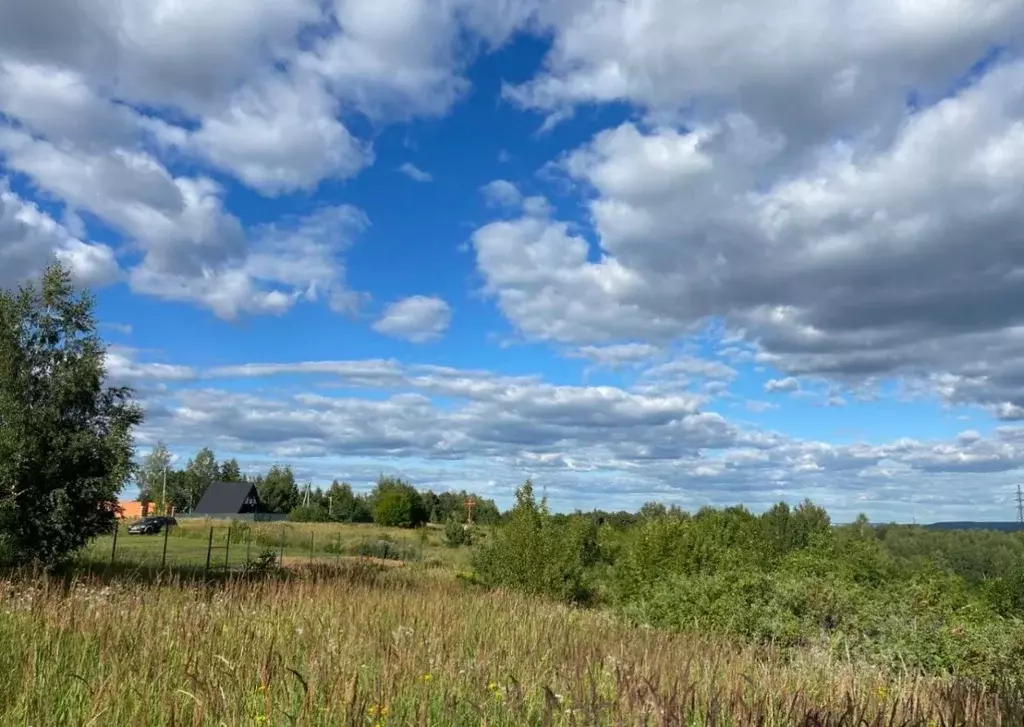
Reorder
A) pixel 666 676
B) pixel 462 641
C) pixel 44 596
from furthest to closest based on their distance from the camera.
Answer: pixel 44 596, pixel 462 641, pixel 666 676

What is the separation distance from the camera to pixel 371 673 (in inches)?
181

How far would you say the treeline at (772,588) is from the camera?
10234 millimetres

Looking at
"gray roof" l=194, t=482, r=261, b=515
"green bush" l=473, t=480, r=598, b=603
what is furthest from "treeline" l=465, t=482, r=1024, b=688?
"gray roof" l=194, t=482, r=261, b=515

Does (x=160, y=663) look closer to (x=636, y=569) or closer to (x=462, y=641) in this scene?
(x=462, y=641)

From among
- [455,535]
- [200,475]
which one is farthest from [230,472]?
[455,535]

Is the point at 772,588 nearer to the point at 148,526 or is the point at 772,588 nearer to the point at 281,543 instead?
the point at 281,543

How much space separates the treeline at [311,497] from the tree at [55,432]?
3407cm

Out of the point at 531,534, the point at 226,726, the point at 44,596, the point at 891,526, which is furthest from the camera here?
the point at 891,526

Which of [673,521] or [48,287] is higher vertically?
[48,287]

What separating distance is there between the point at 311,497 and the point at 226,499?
1695 cm

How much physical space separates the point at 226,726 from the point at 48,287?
21334 millimetres

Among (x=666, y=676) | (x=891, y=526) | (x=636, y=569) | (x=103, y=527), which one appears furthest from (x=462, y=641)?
(x=891, y=526)

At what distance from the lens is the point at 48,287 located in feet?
70.5

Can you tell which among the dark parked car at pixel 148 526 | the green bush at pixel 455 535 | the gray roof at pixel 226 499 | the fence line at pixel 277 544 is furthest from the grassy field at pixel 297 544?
the gray roof at pixel 226 499
